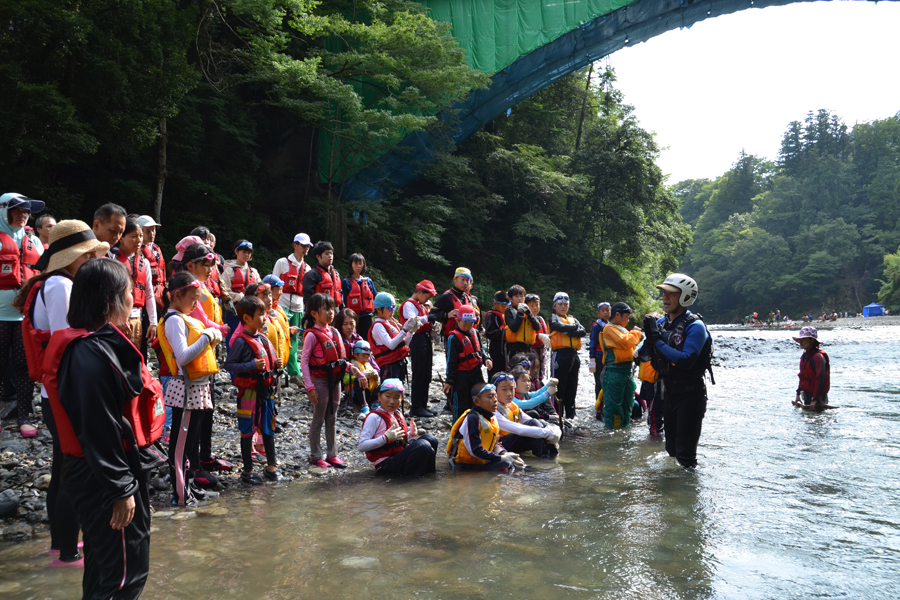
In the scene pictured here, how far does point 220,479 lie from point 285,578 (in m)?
2.32

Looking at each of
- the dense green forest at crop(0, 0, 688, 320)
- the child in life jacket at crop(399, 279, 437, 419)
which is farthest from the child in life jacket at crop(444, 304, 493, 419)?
the dense green forest at crop(0, 0, 688, 320)

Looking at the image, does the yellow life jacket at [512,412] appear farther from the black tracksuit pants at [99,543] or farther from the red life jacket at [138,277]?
the black tracksuit pants at [99,543]

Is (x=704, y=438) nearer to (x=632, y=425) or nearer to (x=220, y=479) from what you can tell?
(x=632, y=425)

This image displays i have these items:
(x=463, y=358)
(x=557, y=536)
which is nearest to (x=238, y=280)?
(x=463, y=358)

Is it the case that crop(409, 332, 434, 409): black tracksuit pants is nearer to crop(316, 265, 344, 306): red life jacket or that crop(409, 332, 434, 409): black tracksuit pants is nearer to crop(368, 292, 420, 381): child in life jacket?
crop(368, 292, 420, 381): child in life jacket

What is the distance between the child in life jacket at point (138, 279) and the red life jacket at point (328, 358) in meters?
1.54

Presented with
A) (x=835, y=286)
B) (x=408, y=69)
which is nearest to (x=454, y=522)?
(x=408, y=69)

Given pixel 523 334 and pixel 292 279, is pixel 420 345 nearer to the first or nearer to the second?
pixel 523 334

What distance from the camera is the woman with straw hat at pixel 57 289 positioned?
3.10 m

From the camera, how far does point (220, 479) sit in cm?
554

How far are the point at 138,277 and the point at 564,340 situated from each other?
6196 mm

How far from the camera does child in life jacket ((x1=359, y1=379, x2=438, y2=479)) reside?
19.6ft

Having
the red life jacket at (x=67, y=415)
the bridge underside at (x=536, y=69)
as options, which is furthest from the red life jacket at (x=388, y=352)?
the bridge underside at (x=536, y=69)

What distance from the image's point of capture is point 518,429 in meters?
6.65
